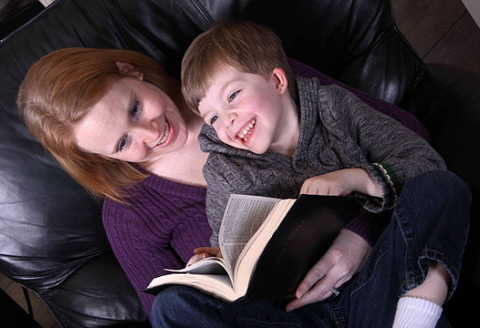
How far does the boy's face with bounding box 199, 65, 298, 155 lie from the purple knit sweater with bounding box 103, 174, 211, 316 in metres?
0.33

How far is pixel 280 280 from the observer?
0.89 metres

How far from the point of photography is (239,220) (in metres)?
0.85

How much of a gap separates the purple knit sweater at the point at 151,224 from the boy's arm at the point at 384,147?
53 cm

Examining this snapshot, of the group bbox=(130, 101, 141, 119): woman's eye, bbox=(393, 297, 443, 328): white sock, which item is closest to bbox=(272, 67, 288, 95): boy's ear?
bbox=(130, 101, 141, 119): woman's eye

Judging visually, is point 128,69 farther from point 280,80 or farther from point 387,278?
point 387,278

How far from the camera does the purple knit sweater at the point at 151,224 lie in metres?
1.31

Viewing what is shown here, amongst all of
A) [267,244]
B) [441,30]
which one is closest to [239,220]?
[267,244]

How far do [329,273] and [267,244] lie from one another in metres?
0.34

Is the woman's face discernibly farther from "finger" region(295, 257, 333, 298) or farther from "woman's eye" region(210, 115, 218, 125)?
"finger" region(295, 257, 333, 298)

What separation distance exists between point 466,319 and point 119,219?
1.01 m

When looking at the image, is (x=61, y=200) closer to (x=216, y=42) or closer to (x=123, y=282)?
(x=123, y=282)

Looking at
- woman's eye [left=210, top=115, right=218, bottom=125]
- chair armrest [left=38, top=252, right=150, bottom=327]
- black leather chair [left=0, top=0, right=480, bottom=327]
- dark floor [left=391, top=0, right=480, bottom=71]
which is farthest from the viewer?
dark floor [left=391, top=0, right=480, bottom=71]

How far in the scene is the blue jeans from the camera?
79cm

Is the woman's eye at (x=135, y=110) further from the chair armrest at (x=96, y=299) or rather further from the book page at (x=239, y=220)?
the chair armrest at (x=96, y=299)
